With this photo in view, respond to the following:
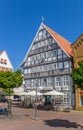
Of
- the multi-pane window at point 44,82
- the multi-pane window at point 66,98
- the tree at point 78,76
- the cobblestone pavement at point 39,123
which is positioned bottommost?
the cobblestone pavement at point 39,123

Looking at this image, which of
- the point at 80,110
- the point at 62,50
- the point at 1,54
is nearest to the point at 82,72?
the point at 80,110

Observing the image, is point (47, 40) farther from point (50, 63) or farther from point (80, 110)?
point (80, 110)

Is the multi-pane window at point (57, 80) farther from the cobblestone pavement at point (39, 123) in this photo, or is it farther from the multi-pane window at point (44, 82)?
the cobblestone pavement at point (39, 123)

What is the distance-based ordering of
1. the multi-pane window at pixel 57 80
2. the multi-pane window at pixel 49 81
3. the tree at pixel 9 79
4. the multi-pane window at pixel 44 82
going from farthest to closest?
the multi-pane window at pixel 44 82
the multi-pane window at pixel 49 81
the multi-pane window at pixel 57 80
the tree at pixel 9 79

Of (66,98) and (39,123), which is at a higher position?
(66,98)

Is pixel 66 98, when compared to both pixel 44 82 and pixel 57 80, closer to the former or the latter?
pixel 57 80

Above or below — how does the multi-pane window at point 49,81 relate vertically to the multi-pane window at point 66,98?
above

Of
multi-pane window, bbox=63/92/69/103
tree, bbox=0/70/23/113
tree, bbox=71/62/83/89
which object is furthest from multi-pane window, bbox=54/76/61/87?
tree, bbox=71/62/83/89

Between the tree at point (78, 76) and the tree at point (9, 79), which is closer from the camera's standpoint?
the tree at point (78, 76)

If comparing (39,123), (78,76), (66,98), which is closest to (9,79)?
(39,123)

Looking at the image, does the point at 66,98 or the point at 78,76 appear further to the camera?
the point at 66,98

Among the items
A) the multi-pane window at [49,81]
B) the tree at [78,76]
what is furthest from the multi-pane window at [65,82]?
the tree at [78,76]

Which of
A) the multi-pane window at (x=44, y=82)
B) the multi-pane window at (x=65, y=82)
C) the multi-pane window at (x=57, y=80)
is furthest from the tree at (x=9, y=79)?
the multi-pane window at (x=44, y=82)

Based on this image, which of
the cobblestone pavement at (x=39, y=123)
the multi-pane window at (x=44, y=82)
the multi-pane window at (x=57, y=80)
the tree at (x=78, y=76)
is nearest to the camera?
the tree at (x=78, y=76)
